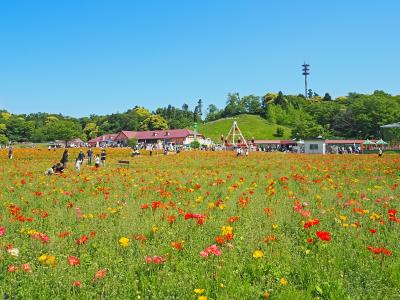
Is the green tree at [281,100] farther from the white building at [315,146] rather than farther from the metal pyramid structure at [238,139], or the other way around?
the white building at [315,146]

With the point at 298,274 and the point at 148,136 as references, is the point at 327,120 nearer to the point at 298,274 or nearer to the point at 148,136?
the point at 148,136

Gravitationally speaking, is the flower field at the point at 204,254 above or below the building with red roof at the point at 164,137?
below

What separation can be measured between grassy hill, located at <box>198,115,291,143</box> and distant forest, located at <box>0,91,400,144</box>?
270 inches

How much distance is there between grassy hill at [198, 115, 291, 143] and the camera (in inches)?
5423

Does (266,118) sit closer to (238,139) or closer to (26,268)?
(238,139)

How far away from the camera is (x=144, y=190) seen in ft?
38.2

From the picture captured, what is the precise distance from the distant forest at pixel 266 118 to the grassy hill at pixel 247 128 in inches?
270

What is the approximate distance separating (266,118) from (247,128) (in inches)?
750

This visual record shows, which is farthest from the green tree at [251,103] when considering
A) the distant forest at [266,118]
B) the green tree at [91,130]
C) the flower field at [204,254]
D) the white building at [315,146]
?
the flower field at [204,254]

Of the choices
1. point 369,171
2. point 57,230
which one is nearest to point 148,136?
point 369,171

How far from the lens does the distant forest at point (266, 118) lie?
4190 inches

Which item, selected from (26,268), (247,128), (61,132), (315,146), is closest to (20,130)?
(61,132)

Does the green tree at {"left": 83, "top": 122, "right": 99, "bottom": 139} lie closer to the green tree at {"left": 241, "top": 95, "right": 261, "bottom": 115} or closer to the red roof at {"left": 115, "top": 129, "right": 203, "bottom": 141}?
the red roof at {"left": 115, "top": 129, "right": 203, "bottom": 141}

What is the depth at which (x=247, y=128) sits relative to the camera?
147m
